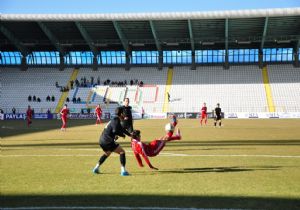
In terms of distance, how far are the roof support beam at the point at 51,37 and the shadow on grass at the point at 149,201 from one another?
58905 mm

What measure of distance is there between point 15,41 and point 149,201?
6696cm

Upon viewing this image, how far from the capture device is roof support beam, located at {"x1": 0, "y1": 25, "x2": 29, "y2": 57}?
2629 inches

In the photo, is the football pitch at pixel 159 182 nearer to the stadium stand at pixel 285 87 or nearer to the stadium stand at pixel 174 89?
the stadium stand at pixel 285 87

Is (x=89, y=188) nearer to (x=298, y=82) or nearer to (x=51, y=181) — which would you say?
(x=51, y=181)

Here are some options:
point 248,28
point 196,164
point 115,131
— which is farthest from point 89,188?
point 248,28

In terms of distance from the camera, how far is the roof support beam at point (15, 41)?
6678cm

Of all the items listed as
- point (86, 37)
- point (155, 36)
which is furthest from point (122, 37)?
point (86, 37)

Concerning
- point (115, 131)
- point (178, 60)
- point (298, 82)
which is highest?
point (178, 60)

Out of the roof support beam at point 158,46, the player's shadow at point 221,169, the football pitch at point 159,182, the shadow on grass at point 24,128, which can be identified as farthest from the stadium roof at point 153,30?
the player's shadow at point 221,169

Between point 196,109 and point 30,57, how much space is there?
31.5 meters

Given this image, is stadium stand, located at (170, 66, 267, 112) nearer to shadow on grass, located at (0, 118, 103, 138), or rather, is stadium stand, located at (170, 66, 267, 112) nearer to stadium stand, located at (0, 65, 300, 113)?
stadium stand, located at (0, 65, 300, 113)

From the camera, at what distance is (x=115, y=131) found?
1127 centimetres

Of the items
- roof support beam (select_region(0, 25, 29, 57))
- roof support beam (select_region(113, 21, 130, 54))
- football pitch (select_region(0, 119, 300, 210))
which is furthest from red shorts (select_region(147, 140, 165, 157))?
roof support beam (select_region(0, 25, 29, 57))

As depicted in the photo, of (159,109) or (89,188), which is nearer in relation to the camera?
(89,188)
